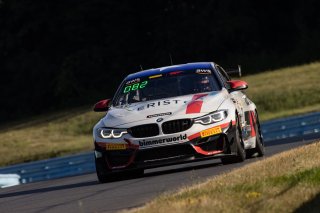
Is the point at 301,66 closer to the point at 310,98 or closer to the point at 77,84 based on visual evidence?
the point at 310,98

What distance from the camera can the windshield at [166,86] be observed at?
15.9m

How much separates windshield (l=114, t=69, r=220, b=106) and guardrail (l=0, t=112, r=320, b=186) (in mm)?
12655

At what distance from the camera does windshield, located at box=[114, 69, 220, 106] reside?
15.9m

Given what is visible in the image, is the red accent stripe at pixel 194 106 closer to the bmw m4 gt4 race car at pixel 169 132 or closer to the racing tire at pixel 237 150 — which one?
the bmw m4 gt4 race car at pixel 169 132

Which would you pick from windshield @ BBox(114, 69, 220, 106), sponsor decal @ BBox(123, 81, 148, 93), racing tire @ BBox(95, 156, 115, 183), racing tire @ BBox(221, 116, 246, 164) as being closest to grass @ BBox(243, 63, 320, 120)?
windshield @ BBox(114, 69, 220, 106)

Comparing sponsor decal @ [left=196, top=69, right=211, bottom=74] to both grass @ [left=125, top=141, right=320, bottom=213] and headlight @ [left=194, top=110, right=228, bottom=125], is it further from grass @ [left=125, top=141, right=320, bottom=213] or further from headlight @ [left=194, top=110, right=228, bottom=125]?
grass @ [left=125, top=141, right=320, bottom=213]

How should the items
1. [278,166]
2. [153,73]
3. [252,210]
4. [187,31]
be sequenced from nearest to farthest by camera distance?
1. [252,210]
2. [278,166]
3. [153,73]
4. [187,31]

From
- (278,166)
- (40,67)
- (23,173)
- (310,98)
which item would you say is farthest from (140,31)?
(278,166)

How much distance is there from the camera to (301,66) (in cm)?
5197

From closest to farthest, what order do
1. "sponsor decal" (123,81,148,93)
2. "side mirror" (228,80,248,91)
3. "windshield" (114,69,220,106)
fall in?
"windshield" (114,69,220,106) < "side mirror" (228,80,248,91) < "sponsor decal" (123,81,148,93)

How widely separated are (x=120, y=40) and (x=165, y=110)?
46560 mm

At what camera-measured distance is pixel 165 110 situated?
14977 millimetres

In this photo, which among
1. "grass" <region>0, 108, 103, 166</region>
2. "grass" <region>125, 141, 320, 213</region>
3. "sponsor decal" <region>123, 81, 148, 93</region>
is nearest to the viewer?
"grass" <region>125, 141, 320, 213</region>

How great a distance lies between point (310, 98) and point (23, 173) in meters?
16.7
